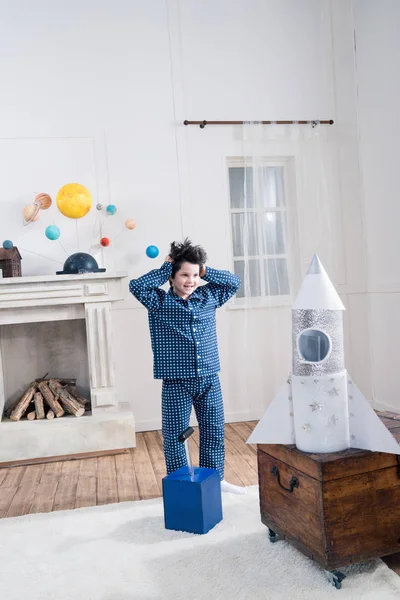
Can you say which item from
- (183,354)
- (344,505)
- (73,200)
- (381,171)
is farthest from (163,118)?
(344,505)

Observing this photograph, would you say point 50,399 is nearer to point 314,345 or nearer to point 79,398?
point 79,398

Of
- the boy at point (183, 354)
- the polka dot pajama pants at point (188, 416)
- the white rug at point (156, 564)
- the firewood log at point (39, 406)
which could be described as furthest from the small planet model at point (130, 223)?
the white rug at point (156, 564)

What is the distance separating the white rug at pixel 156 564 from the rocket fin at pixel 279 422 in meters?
0.41

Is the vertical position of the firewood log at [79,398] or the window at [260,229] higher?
the window at [260,229]

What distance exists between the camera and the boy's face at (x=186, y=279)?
2666 millimetres

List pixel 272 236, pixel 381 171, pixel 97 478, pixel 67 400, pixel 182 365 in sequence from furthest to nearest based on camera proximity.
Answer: pixel 272 236
pixel 381 171
pixel 67 400
pixel 97 478
pixel 182 365

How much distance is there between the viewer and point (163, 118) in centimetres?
422

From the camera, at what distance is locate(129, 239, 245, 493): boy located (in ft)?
8.69

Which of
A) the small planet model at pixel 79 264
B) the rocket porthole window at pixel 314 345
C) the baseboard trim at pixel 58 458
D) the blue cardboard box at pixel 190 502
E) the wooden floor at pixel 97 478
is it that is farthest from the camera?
the small planet model at pixel 79 264

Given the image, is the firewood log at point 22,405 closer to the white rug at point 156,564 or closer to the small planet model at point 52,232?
the small planet model at point 52,232

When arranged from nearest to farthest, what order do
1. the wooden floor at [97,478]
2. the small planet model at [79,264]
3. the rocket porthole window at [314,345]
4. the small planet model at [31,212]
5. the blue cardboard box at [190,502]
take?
the rocket porthole window at [314,345] < the blue cardboard box at [190,502] < the wooden floor at [97,478] < the small planet model at [79,264] < the small planet model at [31,212]

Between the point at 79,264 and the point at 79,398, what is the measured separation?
0.92 meters

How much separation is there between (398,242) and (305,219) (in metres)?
0.70

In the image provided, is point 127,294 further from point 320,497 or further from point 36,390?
point 320,497
